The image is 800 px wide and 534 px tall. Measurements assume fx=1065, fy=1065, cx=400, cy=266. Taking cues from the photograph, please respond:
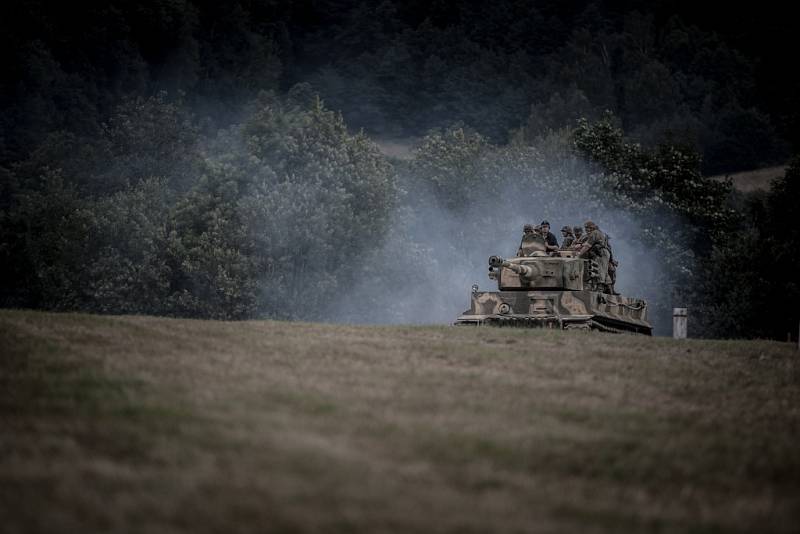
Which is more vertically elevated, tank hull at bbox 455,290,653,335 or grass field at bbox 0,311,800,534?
tank hull at bbox 455,290,653,335

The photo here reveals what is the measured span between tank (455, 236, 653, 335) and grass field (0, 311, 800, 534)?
9844 mm

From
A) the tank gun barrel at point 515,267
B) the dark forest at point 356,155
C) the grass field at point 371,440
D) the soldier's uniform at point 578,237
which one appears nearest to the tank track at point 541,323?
the tank gun barrel at point 515,267

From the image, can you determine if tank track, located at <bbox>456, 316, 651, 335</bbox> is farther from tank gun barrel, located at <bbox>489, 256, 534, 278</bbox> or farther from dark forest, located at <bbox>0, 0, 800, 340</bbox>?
dark forest, located at <bbox>0, 0, 800, 340</bbox>

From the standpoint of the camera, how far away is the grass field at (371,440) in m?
9.11

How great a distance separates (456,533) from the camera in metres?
8.73

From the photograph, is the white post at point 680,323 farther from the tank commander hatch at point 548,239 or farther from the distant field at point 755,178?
the distant field at point 755,178

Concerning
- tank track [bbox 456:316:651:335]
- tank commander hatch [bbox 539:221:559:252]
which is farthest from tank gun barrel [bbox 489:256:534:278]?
tank commander hatch [bbox 539:221:559:252]

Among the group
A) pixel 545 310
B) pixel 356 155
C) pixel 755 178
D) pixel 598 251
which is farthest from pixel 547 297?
pixel 755 178

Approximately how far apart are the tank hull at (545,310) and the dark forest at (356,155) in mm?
19022

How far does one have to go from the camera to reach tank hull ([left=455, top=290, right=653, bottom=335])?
2914 cm

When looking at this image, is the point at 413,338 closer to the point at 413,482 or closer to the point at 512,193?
the point at 413,482

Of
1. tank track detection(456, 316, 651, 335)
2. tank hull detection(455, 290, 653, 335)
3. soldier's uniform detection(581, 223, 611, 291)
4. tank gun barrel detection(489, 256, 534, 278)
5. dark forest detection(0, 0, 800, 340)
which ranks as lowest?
tank track detection(456, 316, 651, 335)

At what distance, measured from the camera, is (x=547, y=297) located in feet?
96.9

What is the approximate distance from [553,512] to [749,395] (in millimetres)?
8463
